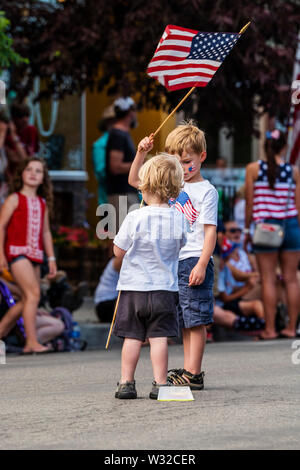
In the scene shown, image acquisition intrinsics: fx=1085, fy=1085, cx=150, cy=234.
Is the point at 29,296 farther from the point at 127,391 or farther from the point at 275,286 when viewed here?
the point at 127,391

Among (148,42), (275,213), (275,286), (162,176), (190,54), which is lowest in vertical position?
(275,286)

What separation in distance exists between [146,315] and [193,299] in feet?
1.63

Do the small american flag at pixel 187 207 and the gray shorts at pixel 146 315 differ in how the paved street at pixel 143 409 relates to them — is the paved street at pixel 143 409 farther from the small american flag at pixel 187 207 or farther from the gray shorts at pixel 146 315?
the small american flag at pixel 187 207

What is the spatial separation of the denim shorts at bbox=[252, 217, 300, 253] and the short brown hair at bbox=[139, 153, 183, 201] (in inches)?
163

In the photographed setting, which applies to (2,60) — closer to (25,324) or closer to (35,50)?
(35,50)

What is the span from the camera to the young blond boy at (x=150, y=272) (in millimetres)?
6117

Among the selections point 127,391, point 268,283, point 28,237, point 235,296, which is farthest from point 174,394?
point 235,296

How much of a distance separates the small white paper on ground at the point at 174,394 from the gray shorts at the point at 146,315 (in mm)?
306

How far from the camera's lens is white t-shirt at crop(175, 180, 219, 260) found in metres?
6.54

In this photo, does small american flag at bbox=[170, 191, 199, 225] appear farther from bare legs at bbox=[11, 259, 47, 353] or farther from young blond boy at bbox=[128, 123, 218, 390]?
bare legs at bbox=[11, 259, 47, 353]

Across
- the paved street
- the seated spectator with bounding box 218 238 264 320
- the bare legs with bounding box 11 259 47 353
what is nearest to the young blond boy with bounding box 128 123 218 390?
the paved street

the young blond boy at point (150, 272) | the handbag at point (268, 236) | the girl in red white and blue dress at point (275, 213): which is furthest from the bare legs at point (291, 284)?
the young blond boy at point (150, 272)

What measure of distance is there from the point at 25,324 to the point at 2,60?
2388mm

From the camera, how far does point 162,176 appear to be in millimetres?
6098
